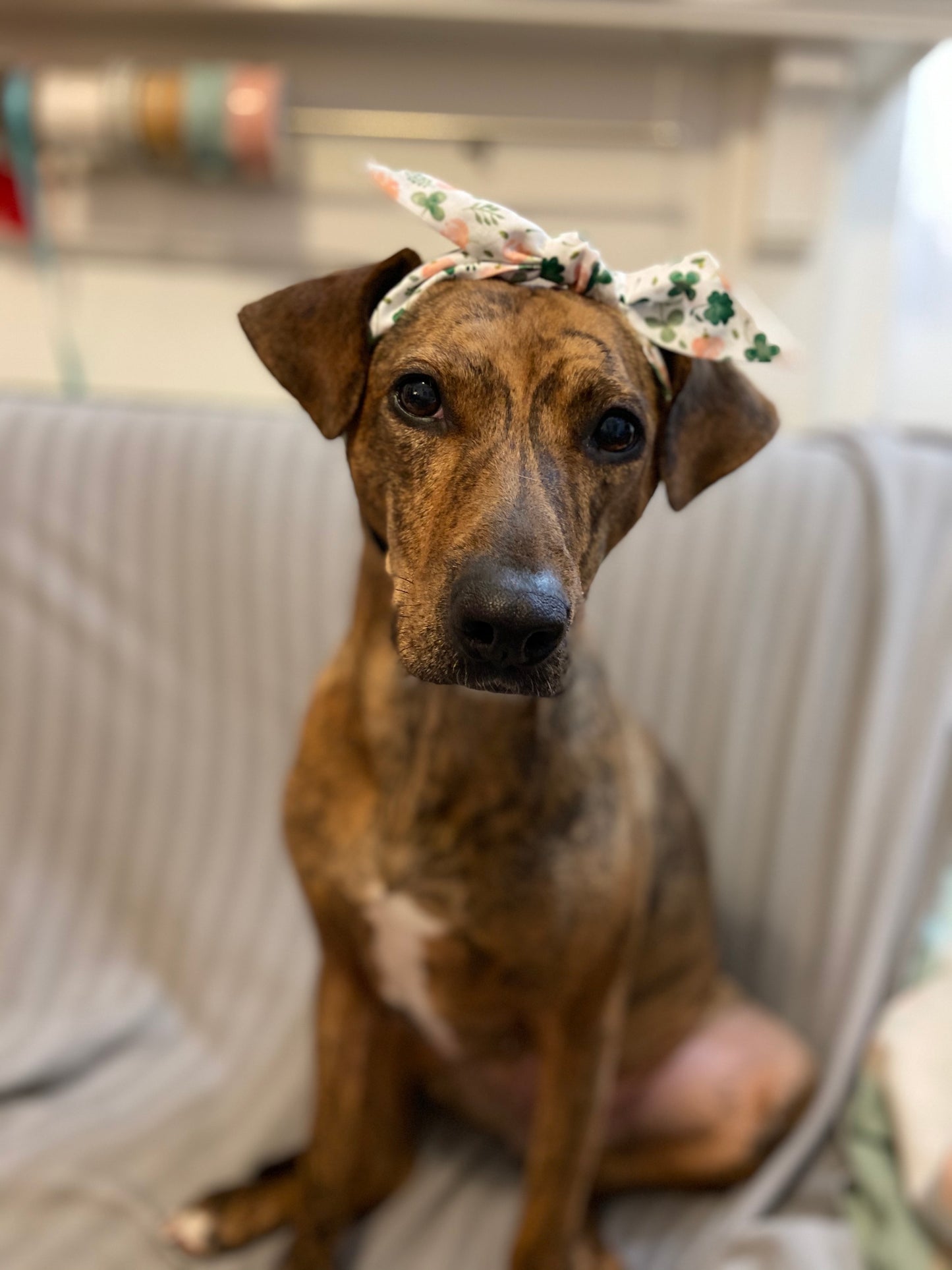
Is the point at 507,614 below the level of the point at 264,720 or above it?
above

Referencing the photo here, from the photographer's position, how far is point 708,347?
0.88 meters

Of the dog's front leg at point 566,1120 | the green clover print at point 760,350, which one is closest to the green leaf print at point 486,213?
the green clover print at point 760,350

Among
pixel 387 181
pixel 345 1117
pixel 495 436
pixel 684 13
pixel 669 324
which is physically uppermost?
pixel 684 13

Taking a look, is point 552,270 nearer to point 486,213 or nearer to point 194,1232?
point 486,213

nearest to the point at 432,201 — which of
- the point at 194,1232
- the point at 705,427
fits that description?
the point at 705,427

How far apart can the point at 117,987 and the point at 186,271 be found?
135cm

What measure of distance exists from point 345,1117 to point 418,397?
879mm

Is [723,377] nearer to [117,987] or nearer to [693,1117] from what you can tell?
[693,1117]

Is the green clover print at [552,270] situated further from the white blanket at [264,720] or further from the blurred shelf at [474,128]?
the blurred shelf at [474,128]

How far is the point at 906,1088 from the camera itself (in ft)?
3.86

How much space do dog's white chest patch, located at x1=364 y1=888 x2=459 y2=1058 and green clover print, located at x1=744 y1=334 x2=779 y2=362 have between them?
0.63 m

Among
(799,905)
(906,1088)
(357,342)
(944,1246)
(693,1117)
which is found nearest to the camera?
(357,342)

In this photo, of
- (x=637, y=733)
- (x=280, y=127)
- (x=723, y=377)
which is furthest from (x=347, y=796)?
(x=280, y=127)

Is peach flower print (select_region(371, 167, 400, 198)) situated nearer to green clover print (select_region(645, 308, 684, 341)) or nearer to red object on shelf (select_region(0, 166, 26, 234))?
green clover print (select_region(645, 308, 684, 341))
